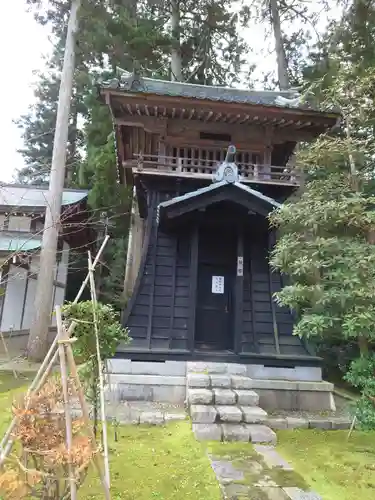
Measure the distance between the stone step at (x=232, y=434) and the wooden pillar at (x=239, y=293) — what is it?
2304mm

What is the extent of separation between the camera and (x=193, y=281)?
7898mm

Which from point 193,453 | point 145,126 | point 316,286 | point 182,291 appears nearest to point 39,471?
point 193,453

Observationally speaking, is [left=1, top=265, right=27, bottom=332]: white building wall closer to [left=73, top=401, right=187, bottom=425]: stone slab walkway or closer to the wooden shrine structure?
the wooden shrine structure

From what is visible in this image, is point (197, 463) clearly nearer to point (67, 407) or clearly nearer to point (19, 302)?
point (67, 407)

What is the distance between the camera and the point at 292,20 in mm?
16156

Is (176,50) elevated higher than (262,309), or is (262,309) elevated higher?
(176,50)

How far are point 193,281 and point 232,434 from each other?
3.20 metres

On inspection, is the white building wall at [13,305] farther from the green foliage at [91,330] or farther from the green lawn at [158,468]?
the green foliage at [91,330]

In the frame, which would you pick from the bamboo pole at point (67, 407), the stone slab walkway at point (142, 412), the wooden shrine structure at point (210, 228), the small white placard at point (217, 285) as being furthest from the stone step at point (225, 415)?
the bamboo pole at point (67, 407)

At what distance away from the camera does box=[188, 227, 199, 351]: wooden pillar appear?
774 cm

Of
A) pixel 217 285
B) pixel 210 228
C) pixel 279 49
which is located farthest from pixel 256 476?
pixel 279 49

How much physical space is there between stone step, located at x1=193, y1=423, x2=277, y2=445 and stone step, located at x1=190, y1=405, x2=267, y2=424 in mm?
118

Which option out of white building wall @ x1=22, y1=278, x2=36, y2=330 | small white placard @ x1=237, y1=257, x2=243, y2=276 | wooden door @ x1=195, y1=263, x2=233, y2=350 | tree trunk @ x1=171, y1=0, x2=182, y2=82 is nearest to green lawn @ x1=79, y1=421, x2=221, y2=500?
wooden door @ x1=195, y1=263, x2=233, y2=350

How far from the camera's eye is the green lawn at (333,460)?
4120 mm
